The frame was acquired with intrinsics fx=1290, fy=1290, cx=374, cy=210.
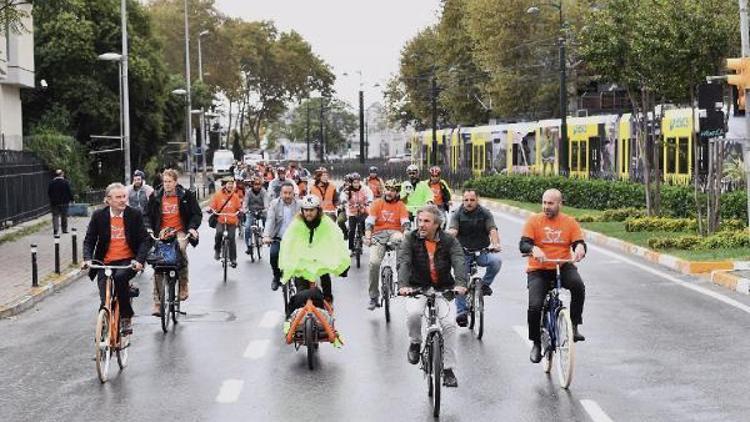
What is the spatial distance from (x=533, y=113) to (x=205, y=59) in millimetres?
35191

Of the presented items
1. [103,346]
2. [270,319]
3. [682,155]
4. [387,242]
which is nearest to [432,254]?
[103,346]

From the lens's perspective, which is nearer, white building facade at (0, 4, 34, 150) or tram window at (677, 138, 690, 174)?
tram window at (677, 138, 690, 174)

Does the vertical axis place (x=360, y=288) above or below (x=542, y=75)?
below

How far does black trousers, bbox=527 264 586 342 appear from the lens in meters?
10.9

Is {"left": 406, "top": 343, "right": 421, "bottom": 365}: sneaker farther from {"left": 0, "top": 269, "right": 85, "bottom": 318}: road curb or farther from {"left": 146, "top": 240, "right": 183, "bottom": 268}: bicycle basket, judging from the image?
{"left": 0, "top": 269, "right": 85, "bottom": 318}: road curb

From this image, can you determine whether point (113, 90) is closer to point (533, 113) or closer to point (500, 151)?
point (500, 151)

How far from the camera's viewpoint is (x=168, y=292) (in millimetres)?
14938

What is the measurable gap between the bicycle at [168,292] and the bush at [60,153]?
94.0 feet

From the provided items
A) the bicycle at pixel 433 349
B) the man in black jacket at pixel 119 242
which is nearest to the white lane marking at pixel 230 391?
the man in black jacket at pixel 119 242

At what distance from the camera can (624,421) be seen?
9219 millimetres

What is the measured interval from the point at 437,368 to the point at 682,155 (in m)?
28.9

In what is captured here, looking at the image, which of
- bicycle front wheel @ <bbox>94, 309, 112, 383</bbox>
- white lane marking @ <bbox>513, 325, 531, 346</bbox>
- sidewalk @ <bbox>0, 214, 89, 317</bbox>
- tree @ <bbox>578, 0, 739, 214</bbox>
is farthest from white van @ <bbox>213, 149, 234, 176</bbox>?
bicycle front wheel @ <bbox>94, 309, 112, 383</bbox>

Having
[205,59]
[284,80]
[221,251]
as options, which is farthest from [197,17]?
[221,251]

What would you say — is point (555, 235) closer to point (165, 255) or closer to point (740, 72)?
point (165, 255)
